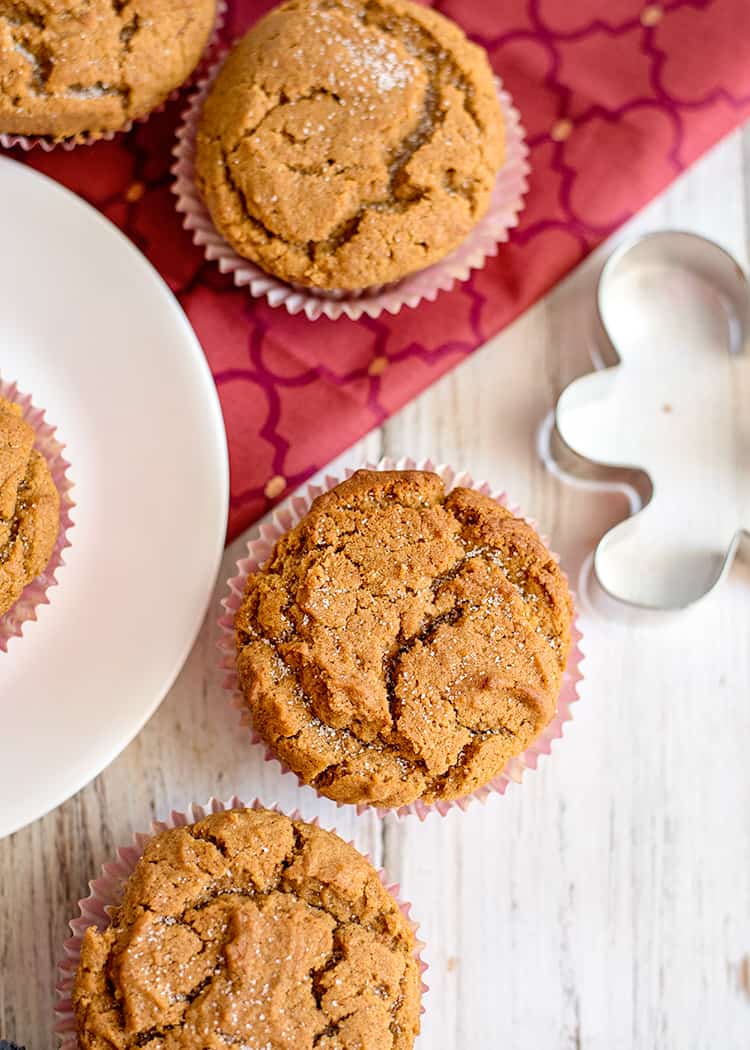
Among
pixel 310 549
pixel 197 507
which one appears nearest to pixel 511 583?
pixel 310 549

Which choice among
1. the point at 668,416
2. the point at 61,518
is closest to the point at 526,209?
the point at 668,416

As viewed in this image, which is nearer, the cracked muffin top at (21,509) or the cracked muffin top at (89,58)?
the cracked muffin top at (21,509)

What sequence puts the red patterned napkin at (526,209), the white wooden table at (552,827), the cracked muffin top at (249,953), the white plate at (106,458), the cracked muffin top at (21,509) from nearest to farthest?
the cracked muffin top at (249,953)
the cracked muffin top at (21,509)
the white plate at (106,458)
the white wooden table at (552,827)
the red patterned napkin at (526,209)

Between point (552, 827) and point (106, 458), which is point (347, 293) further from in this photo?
point (552, 827)

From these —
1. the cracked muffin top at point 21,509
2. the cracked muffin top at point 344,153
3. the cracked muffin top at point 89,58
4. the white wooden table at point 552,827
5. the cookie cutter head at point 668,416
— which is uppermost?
the cracked muffin top at point 89,58

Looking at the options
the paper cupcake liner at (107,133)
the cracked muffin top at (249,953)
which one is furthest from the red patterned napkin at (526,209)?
the cracked muffin top at (249,953)

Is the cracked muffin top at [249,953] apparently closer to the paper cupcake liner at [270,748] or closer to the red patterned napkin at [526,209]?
the paper cupcake liner at [270,748]

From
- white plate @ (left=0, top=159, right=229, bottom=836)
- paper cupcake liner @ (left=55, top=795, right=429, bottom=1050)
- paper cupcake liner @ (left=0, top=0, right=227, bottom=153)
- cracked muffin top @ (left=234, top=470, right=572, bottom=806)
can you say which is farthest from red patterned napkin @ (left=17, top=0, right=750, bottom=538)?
paper cupcake liner @ (left=55, top=795, right=429, bottom=1050)

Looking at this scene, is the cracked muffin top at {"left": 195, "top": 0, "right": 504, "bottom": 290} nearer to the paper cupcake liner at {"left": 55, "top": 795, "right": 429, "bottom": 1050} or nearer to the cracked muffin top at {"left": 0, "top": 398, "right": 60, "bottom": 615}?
the cracked muffin top at {"left": 0, "top": 398, "right": 60, "bottom": 615}
